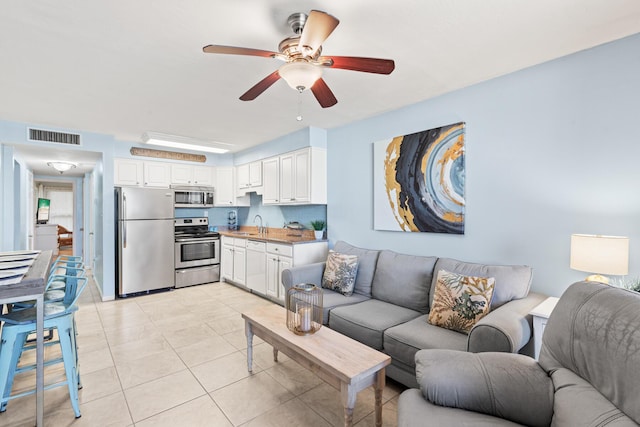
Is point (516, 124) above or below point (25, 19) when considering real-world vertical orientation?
below

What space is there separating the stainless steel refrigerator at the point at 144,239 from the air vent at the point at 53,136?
32.8 inches

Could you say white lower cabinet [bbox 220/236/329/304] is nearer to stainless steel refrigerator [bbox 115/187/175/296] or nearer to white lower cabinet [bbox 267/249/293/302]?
white lower cabinet [bbox 267/249/293/302]

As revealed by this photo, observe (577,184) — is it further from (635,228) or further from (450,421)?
(450,421)

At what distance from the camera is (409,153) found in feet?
10.4

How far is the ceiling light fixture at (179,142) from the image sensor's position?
171 inches

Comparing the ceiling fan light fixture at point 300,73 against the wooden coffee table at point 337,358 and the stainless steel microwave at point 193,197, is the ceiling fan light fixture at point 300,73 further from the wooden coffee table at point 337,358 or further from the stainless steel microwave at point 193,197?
the stainless steel microwave at point 193,197

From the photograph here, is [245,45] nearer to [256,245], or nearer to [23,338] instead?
[23,338]

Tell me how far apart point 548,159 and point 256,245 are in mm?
3611

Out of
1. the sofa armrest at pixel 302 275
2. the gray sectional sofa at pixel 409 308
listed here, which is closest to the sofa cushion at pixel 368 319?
the gray sectional sofa at pixel 409 308

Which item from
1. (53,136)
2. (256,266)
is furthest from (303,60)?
(53,136)


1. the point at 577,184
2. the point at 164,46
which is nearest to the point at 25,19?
the point at 164,46

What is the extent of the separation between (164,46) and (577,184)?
307 centimetres

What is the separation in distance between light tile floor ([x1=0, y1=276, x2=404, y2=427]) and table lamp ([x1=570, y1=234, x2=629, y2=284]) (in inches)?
59.0

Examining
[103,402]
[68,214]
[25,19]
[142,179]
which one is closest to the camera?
[25,19]
